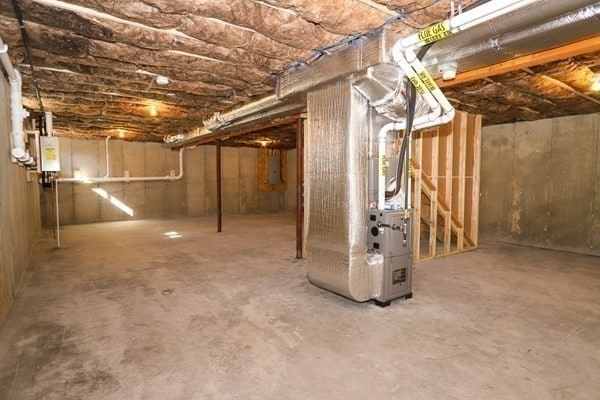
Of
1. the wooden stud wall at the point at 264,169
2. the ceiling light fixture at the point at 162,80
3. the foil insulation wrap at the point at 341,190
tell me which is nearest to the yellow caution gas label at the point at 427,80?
the foil insulation wrap at the point at 341,190

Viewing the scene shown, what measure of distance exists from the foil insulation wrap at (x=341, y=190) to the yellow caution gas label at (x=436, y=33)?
2.38 feet

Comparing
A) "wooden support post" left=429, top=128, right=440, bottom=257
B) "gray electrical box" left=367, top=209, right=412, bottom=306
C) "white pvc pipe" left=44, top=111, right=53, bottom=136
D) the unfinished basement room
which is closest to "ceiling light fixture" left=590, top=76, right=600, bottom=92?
the unfinished basement room

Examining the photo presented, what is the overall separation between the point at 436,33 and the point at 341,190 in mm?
1373

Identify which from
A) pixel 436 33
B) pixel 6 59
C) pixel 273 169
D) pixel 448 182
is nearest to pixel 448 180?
pixel 448 182

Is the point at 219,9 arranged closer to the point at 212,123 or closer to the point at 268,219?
the point at 212,123

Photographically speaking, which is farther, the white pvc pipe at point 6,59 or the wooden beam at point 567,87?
the wooden beam at point 567,87

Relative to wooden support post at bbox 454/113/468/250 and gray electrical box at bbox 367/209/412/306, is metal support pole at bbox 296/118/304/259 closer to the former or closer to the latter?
gray electrical box at bbox 367/209/412/306

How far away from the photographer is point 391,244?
2.88 metres

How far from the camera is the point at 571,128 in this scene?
5.18 metres

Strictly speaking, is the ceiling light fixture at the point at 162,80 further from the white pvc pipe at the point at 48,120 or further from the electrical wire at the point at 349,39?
the white pvc pipe at the point at 48,120

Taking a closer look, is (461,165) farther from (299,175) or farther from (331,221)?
(331,221)

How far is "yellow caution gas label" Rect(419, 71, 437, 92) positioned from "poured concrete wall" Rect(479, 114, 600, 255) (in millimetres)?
4219

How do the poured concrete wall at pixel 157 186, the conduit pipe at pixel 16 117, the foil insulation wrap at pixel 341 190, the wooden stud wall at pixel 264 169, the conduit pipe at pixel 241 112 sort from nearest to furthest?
the foil insulation wrap at pixel 341 190 → the conduit pipe at pixel 16 117 → the conduit pipe at pixel 241 112 → the poured concrete wall at pixel 157 186 → the wooden stud wall at pixel 264 169

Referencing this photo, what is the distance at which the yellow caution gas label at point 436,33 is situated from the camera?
6.58 ft
